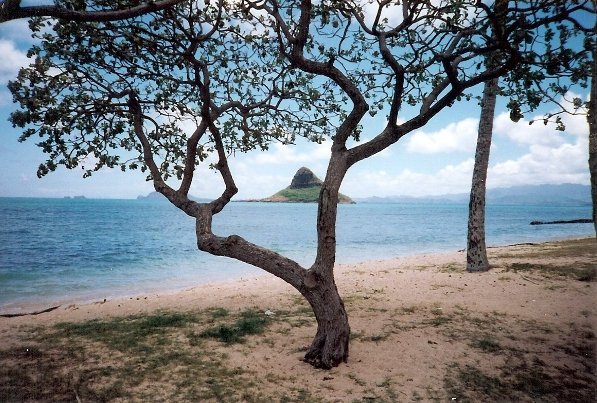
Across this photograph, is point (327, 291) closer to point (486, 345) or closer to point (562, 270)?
point (486, 345)

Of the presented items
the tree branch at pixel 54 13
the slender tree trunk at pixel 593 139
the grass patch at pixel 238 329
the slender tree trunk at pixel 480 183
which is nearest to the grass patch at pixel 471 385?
the slender tree trunk at pixel 593 139

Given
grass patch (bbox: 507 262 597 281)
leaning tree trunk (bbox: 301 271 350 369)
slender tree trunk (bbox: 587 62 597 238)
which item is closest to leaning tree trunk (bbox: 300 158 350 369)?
leaning tree trunk (bbox: 301 271 350 369)

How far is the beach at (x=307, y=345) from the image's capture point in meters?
4.62

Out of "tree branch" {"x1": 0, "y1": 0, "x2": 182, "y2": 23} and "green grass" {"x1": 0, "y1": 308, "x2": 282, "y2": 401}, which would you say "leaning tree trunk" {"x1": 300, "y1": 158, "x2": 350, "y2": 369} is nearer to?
"green grass" {"x1": 0, "y1": 308, "x2": 282, "y2": 401}

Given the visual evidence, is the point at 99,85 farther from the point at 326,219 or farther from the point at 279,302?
the point at 279,302

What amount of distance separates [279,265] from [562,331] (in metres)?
5.57

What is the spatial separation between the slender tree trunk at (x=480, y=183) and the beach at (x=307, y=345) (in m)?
2.09

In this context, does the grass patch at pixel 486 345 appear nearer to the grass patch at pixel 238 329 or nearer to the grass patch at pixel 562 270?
the grass patch at pixel 238 329

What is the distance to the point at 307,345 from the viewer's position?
6.16m

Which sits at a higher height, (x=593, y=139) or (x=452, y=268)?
(x=593, y=139)

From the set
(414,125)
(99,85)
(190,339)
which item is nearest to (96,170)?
(99,85)

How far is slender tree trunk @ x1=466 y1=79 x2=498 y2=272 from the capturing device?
1181cm

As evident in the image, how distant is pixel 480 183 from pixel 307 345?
884cm

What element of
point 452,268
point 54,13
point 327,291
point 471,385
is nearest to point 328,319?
point 327,291
